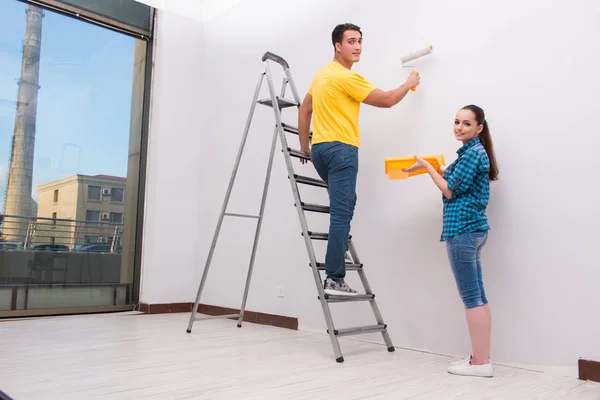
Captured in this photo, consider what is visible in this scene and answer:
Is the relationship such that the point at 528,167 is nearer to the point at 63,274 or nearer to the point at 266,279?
the point at 266,279

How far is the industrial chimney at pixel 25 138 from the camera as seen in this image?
371cm

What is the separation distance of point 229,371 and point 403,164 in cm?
126

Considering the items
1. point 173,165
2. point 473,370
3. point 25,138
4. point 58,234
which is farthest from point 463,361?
point 25,138

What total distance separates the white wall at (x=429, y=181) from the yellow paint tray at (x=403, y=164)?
251mm

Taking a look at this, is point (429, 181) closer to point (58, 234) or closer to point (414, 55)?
point (414, 55)

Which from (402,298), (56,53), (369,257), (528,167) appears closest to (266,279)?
(369,257)

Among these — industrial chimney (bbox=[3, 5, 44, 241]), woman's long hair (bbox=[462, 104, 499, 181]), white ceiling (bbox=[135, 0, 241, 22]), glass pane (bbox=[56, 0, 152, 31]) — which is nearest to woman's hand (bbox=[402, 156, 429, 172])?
woman's long hair (bbox=[462, 104, 499, 181])

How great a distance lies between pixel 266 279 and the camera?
364 cm

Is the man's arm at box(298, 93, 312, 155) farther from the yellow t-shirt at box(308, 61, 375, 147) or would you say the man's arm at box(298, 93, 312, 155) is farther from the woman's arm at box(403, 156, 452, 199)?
the woman's arm at box(403, 156, 452, 199)

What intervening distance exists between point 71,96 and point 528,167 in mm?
3482

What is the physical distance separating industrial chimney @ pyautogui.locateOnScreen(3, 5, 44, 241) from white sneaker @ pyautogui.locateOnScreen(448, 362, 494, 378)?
10.6 ft

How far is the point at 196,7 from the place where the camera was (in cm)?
463

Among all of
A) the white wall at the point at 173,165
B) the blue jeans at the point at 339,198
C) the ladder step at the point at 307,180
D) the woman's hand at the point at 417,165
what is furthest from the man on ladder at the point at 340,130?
the white wall at the point at 173,165

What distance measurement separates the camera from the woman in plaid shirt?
2.15 m
